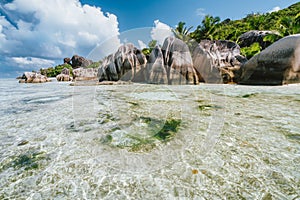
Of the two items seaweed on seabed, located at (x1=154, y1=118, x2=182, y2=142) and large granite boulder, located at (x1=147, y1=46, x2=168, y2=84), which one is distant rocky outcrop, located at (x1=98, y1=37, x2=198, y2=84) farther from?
seaweed on seabed, located at (x1=154, y1=118, x2=182, y2=142)

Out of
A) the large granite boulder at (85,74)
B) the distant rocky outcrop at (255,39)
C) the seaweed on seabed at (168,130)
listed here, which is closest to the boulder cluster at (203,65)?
the seaweed on seabed at (168,130)

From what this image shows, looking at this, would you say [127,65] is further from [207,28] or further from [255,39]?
[255,39]

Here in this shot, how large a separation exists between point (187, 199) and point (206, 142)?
1.06 m

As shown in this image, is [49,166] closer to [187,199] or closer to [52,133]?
[52,133]

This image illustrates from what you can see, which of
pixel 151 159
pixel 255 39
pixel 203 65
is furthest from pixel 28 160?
pixel 255 39

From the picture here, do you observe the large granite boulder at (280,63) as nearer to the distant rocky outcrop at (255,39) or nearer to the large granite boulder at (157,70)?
the large granite boulder at (157,70)

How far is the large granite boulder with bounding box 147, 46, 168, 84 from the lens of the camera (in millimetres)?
11070

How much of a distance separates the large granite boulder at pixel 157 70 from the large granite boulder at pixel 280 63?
591cm

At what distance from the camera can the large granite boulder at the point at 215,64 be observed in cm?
1219

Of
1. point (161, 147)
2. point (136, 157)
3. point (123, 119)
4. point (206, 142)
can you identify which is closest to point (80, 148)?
point (136, 157)

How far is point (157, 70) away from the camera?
11.2 m

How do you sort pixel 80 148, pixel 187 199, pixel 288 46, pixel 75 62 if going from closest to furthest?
pixel 187 199
pixel 80 148
pixel 288 46
pixel 75 62

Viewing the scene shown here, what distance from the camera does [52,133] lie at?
249 cm

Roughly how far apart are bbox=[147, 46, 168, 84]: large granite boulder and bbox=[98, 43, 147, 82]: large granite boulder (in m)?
1.19
